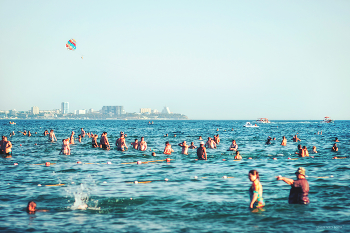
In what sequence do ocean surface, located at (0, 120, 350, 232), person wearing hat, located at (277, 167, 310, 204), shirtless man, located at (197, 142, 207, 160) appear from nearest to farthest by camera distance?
ocean surface, located at (0, 120, 350, 232) → person wearing hat, located at (277, 167, 310, 204) → shirtless man, located at (197, 142, 207, 160)

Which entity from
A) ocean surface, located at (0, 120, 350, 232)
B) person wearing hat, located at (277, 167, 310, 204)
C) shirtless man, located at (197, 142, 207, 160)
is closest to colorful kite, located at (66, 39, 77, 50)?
ocean surface, located at (0, 120, 350, 232)

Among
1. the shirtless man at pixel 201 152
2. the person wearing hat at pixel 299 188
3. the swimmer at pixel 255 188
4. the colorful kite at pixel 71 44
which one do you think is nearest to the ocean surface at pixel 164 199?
the person wearing hat at pixel 299 188

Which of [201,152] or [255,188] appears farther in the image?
[201,152]

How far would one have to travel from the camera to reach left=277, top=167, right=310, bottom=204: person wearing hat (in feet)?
40.5

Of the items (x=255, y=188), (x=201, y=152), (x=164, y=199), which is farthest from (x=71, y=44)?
(x=255, y=188)

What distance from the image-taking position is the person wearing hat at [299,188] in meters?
12.4

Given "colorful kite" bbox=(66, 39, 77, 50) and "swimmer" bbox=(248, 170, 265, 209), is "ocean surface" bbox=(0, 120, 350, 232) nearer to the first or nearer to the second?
"swimmer" bbox=(248, 170, 265, 209)

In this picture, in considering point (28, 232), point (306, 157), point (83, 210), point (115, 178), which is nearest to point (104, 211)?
point (83, 210)

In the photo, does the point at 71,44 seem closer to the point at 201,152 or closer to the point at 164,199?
the point at 201,152

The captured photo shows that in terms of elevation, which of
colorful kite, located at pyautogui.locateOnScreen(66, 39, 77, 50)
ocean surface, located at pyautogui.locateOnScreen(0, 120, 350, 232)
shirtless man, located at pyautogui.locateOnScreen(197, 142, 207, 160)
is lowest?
ocean surface, located at pyautogui.locateOnScreen(0, 120, 350, 232)

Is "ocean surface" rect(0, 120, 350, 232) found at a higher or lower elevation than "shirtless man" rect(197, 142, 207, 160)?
lower

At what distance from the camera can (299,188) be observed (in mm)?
12938

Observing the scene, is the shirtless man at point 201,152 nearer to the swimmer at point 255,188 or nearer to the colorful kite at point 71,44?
the swimmer at point 255,188

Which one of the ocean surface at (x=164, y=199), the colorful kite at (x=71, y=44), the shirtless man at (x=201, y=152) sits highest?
the colorful kite at (x=71, y=44)
